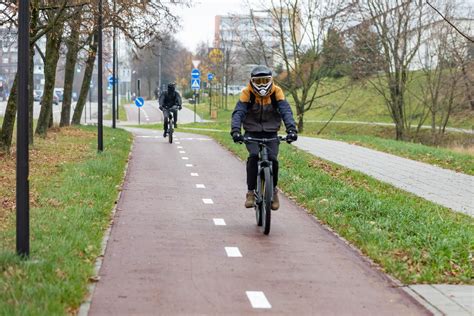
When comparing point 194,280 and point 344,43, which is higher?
point 344,43

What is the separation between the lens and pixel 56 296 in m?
5.28

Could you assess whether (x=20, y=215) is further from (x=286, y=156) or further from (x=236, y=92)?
(x=236, y=92)

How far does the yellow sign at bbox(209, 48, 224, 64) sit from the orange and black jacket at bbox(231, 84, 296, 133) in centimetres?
5356

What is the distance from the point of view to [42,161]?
51.0 feet

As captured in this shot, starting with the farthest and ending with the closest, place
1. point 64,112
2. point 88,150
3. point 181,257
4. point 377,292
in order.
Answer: point 64,112 → point 88,150 → point 181,257 → point 377,292

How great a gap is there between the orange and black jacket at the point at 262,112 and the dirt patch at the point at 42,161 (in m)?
2.91

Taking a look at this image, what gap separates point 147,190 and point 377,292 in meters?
6.57

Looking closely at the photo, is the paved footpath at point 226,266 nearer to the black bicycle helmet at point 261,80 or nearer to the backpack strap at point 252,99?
the backpack strap at point 252,99

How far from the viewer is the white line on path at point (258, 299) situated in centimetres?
552

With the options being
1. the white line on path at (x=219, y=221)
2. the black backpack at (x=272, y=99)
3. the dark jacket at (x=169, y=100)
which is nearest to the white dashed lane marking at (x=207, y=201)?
the white line on path at (x=219, y=221)

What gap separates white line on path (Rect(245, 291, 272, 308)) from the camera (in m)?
5.52

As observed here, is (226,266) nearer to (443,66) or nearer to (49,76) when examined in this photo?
(49,76)

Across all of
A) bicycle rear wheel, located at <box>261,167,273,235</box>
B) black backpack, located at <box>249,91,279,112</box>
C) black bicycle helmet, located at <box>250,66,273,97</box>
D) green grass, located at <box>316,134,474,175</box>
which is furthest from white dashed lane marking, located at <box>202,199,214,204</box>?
green grass, located at <box>316,134,474,175</box>

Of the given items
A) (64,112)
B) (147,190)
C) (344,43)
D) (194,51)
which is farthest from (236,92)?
(147,190)
